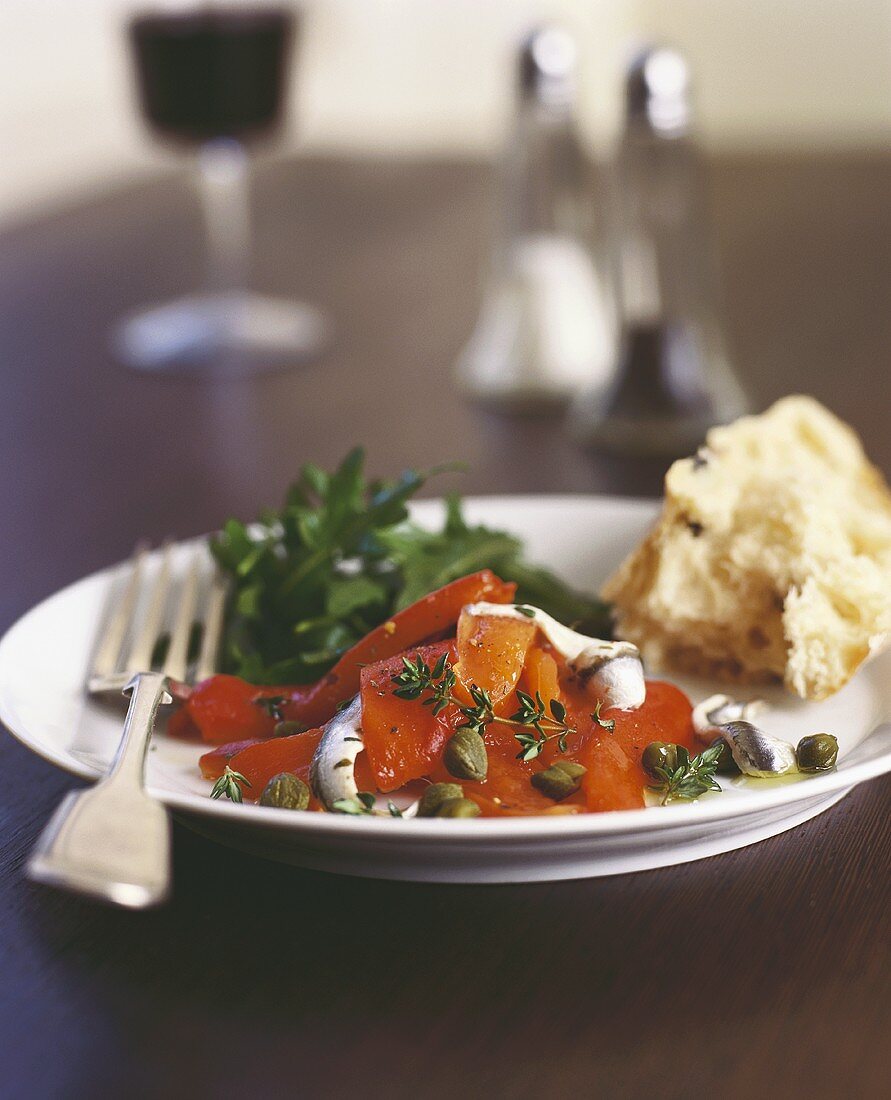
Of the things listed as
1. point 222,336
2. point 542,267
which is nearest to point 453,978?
point 542,267

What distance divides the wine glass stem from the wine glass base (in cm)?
5

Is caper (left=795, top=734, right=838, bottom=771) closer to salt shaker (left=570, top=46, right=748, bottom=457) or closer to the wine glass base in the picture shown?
salt shaker (left=570, top=46, right=748, bottom=457)

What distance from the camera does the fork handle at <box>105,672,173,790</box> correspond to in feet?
2.78

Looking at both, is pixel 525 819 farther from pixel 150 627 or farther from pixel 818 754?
pixel 150 627

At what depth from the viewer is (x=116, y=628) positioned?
49.2 inches

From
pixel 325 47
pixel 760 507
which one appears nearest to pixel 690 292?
pixel 760 507

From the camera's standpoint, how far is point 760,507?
4.12 feet

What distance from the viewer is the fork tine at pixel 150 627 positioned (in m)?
1.21

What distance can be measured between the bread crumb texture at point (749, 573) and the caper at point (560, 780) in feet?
0.91

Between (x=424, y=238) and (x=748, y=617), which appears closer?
(x=748, y=617)

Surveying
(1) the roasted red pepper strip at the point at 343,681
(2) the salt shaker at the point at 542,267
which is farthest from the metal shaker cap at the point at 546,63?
(1) the roasted red pepper strip at the point at 343,681

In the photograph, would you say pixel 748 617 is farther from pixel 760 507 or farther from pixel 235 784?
Answer: pixel 235 784

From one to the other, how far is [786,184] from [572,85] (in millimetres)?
1595

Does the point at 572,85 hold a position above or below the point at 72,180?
above
